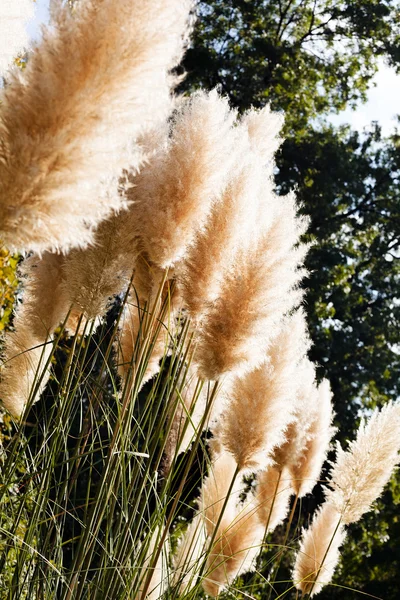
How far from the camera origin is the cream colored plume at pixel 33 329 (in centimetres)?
244

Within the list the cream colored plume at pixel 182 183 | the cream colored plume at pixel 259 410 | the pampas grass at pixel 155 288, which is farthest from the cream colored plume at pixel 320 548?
the cream colored plume at pixel 182 183

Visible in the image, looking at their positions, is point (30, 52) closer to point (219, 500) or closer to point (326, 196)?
point (219, 500)

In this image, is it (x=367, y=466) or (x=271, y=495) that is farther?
(x=271, y=495)

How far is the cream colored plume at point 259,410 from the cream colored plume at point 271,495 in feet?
2.24

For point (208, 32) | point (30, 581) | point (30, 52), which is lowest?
point (30, 581)

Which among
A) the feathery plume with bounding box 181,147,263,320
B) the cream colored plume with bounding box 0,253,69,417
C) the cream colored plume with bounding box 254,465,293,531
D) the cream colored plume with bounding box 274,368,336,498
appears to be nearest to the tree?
the cream colored plume with bounding box 274,368,336,498

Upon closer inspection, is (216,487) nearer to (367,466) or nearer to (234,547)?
(234,547)

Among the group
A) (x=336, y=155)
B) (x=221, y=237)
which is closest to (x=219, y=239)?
(x=221, y=237)

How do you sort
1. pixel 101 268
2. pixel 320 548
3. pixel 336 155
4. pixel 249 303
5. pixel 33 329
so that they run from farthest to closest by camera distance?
pixel 336 155 < pixel 320 548 < pixel 33 329 < pixel 101 268 < pixel 249 303

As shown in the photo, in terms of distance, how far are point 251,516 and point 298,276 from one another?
4.03 feet

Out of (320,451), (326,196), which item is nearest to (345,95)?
(326,196)

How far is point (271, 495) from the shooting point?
3053 mm

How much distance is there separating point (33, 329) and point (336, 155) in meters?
9.87

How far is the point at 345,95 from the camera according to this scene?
41.1 ft
